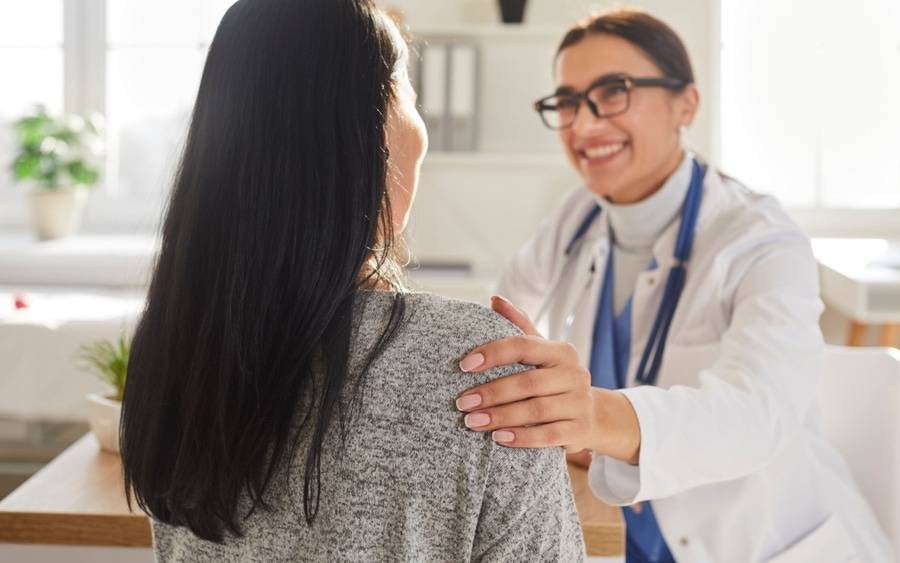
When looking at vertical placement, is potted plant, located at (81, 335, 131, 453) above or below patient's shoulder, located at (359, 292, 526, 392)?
below

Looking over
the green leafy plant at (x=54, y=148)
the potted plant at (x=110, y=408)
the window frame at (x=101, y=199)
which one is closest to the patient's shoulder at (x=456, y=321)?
the potted plant at (x=110, y=408)

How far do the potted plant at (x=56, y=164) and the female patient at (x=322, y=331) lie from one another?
306 centimetres

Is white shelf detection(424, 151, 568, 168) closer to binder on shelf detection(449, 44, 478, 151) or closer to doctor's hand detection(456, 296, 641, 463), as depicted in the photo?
binder on shelf detection(449, 44, 478, 151)

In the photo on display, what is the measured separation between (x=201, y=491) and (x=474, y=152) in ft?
8.85

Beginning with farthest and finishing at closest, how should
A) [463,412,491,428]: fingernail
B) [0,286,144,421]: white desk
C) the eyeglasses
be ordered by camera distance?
[0,286,144,421]: white desk → the eyeglasses → [463,412,491,428]: fingernail

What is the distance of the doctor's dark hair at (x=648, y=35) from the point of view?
1.78 m

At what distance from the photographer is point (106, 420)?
1.52 metres

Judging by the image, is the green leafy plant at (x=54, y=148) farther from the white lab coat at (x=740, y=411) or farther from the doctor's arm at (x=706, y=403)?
the doctor's arm at (x=706, y=403)

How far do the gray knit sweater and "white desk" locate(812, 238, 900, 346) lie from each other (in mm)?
2223

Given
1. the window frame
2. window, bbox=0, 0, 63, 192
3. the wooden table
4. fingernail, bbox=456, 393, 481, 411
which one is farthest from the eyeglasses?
window, bbox=0, 0, 63, 192

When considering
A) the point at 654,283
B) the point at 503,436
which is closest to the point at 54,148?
the point at 654,283

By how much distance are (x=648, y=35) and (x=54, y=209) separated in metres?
2.65

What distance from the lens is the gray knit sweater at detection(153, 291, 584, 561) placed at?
0.77 metres

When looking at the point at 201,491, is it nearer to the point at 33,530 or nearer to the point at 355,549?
the point at 355,549
